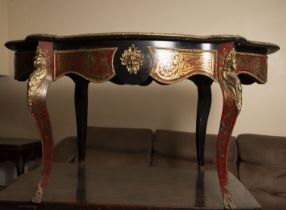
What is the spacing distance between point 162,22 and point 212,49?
1.27 m

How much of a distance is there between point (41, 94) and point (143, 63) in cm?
33

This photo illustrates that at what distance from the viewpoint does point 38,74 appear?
0.98 m

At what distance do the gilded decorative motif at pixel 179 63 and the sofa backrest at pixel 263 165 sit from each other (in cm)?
106

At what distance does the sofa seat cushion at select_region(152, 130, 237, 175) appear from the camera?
6.18ft

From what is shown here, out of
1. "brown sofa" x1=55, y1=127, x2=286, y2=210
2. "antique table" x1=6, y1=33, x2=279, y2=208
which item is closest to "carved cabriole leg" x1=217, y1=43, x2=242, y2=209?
"antique table" x1=6, y1=33, x2=279, y2=208

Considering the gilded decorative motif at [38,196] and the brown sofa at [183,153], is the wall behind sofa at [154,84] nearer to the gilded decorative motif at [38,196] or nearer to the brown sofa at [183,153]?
the brown sofa at [183,153]

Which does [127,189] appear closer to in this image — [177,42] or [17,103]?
[177,42]

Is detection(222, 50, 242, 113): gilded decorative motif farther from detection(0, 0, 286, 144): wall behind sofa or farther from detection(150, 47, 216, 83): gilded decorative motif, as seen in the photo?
detection(0, 0, 286, 144): wall behind sofa

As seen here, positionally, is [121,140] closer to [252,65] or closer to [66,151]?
[66,151]

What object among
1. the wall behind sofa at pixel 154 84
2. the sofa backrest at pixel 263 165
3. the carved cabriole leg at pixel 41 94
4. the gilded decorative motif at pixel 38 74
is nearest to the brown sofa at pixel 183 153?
the sofa backrest at pixel 263 165

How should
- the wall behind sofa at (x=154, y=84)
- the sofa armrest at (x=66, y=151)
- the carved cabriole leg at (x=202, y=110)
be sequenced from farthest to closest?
the wall behind sofa at (x=154, y=84), the sofa armrest at (x=66, y=151), the carved cabriole leg at (x=202, y=110)

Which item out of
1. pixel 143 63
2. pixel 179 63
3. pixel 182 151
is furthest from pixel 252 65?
pixel 182 151

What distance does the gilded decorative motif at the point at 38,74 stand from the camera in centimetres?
97

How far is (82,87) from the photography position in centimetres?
153
